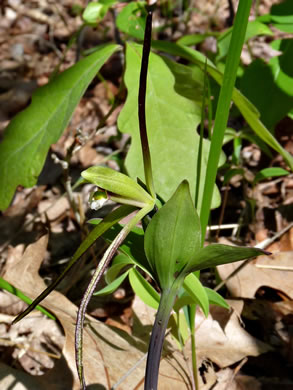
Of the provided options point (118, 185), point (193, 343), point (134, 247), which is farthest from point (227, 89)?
point (193, 343)

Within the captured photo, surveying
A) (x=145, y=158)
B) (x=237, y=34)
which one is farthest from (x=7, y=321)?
(x=237, y=34)

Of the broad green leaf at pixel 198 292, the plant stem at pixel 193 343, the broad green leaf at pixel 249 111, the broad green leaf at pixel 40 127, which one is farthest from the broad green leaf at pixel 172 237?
the broad green leaf at pixel 40 127

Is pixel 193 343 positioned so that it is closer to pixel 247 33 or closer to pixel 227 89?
pixel 227 89

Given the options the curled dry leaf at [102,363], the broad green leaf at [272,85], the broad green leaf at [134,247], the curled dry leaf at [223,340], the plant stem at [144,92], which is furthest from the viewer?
the broad green leaf at [272,85]

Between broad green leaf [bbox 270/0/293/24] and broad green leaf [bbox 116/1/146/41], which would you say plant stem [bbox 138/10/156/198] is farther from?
broad green leaf [bbox 270/0/293/24]

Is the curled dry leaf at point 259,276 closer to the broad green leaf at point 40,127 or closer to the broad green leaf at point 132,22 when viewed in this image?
the broad green leaf at point 40,127
